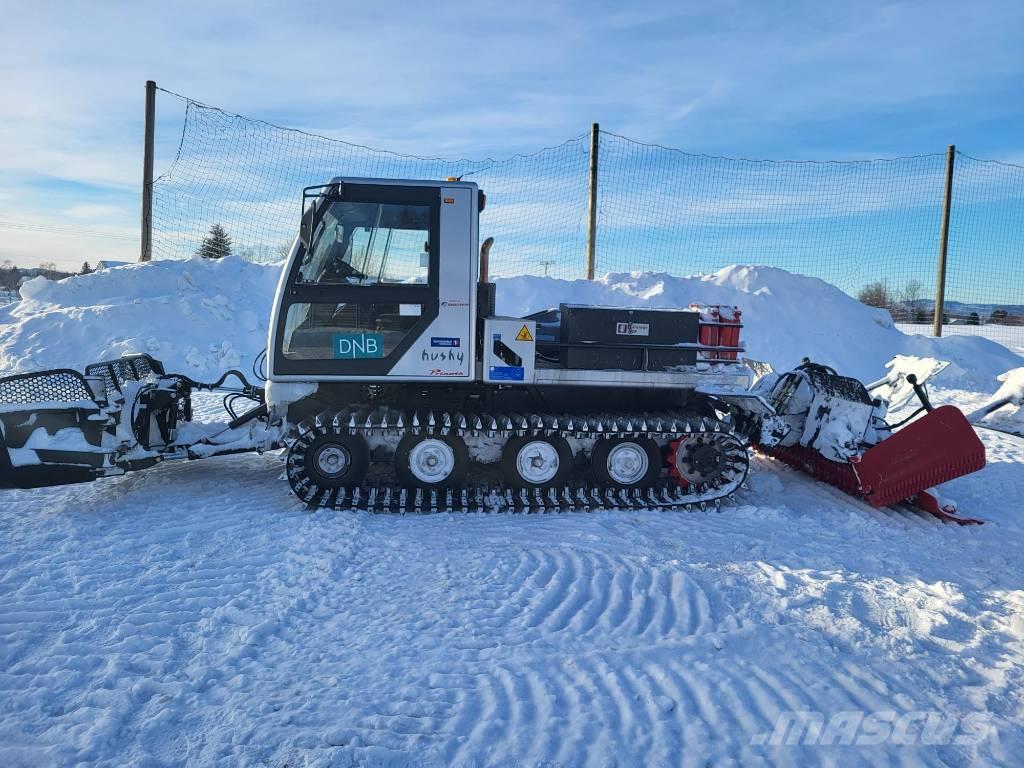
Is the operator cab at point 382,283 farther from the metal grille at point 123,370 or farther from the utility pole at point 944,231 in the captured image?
the utility pole at point 944,231

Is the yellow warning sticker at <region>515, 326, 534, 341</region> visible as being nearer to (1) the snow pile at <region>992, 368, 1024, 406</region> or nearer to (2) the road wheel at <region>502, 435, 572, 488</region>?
(2) the road wheel at <region>502, 435, 572, 488</region>

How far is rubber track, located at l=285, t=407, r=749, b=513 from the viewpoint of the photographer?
612cm

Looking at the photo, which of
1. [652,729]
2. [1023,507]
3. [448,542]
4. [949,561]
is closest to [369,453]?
[448,542]

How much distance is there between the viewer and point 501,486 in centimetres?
673

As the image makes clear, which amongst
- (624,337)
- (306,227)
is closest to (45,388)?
(306,227)

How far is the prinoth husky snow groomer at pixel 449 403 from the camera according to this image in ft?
19.8

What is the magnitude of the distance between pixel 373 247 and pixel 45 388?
9.90ft

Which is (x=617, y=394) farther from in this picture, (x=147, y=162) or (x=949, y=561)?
(x=147, y=162)

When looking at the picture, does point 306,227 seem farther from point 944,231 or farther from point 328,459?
point 944,231

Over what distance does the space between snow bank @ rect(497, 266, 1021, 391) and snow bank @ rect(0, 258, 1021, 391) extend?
33 mm

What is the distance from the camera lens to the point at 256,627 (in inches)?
152

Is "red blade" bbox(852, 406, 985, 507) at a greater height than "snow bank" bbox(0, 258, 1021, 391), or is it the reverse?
"snow bank" bbox(0, 258, 1021, 391)
